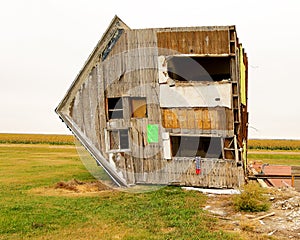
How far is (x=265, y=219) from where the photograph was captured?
13188mm

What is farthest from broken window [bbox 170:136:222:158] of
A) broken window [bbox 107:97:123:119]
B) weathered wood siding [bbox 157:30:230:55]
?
weathered wood siding [bbox 157:30:230:55]

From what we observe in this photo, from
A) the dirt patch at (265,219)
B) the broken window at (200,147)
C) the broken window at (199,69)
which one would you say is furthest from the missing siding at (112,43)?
the dirt patch at (265,219)

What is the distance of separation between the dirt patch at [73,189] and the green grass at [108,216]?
23.2 inches

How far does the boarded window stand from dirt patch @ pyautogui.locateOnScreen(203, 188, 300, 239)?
19.5 feet

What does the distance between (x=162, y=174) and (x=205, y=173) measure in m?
2.27

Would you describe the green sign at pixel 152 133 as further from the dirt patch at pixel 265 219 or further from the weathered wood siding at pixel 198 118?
the dirt patch at pixel 265 219

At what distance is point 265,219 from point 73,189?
1073 cm

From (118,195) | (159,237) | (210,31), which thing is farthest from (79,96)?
(159,237)

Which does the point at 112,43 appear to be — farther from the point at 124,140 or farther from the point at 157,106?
the point at 124,140

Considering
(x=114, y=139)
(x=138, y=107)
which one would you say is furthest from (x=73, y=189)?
(x=138, y=107)

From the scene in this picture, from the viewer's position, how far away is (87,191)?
19891 millimetres

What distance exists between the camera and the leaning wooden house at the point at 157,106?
723 inches

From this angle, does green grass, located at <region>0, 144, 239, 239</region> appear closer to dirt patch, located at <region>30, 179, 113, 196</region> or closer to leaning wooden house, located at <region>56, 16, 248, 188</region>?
dirt patch, located at <region>30, 179, 113, 196</region>

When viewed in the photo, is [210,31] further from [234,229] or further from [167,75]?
[234,229]
